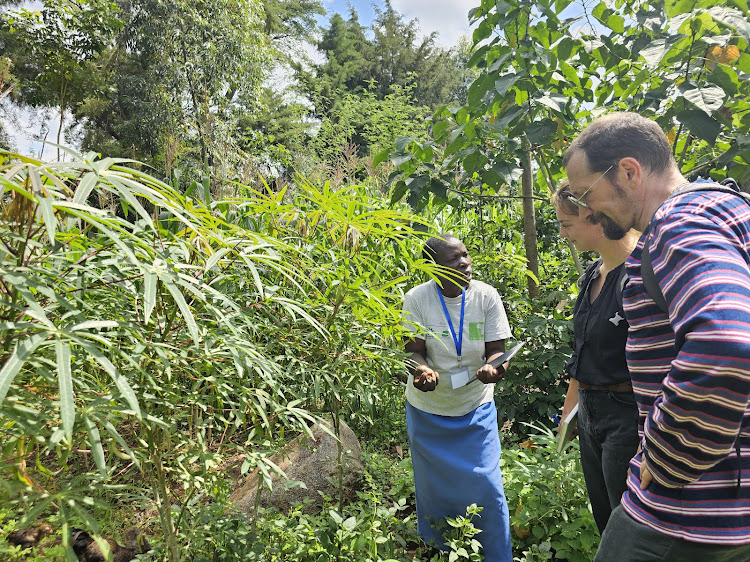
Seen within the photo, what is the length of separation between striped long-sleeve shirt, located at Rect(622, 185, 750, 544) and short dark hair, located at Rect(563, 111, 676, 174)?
0.22 m

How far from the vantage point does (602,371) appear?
164 cm

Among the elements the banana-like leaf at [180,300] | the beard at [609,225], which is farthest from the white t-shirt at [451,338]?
the banana-like leaf at [180,300]

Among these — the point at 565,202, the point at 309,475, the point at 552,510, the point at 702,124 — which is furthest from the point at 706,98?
the point at 309,475

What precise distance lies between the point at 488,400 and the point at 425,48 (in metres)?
28.8

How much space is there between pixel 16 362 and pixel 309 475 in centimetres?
210

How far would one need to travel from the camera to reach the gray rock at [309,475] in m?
2.28

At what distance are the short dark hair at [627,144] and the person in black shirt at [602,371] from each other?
0.30 m

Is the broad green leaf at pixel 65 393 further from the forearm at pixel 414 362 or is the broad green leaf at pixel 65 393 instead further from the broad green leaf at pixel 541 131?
the broad green leaf at pixel 541 131

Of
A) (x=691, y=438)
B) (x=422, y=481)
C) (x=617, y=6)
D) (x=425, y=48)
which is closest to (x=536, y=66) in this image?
(x=617, y=6)

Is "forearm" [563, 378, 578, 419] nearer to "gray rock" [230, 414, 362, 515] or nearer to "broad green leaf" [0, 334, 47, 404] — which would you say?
"gray rock" [230, 414, 362, 515]

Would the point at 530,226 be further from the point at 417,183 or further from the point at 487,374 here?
the point at 487,374

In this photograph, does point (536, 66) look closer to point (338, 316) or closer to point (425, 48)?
point (338, 316)

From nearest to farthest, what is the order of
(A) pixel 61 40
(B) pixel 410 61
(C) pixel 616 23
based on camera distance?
1. (C) pixel 616 23
2. (A) pixel 61 40
3. (B) pixel 410 61

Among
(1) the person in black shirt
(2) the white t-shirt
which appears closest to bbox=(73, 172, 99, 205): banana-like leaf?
(1) the person in black shirt
